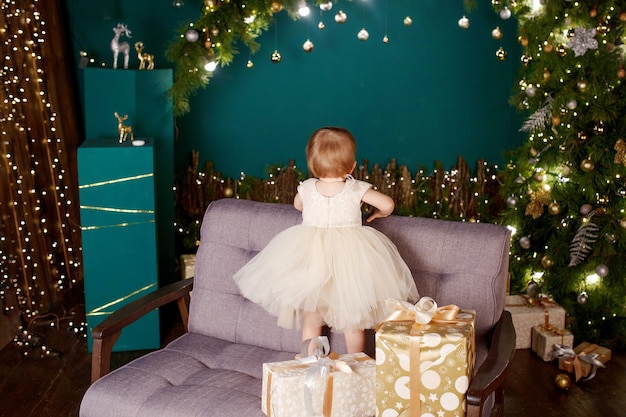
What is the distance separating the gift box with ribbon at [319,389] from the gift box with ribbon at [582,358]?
1.87 metres

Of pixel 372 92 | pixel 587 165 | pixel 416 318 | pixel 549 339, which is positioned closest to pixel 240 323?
pixel 416 318

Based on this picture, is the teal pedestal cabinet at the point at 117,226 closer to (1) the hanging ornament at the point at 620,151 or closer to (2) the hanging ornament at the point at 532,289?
(2) the hanging ornament at the point at 532,289

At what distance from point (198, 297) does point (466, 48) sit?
337 cm

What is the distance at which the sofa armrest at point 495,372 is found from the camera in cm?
224

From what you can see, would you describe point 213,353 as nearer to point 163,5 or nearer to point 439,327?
point 439,327

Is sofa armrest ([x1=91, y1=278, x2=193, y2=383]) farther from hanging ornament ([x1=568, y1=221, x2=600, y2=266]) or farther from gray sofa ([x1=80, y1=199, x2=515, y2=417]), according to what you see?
hanging ornament ([x1=568, y1=221, x2=600, y2=266])

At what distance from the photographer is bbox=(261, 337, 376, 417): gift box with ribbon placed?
2.46m

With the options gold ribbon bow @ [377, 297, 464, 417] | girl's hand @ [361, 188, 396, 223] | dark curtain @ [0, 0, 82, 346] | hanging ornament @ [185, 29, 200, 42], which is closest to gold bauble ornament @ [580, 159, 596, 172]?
girl's hand @ [361, 188, 396, 223]

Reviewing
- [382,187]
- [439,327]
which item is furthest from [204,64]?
[439,327]

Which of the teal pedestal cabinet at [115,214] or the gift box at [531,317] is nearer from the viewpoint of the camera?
the teal pedestal cabinet at [115,214]

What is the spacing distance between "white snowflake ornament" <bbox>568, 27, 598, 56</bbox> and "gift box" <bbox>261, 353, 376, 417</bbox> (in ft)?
8.00

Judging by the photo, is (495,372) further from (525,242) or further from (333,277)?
(525,242)

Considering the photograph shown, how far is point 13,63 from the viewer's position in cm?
462

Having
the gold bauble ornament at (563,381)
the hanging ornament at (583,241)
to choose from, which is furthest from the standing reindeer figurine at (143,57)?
the gold bauble ornament at (563,381)
